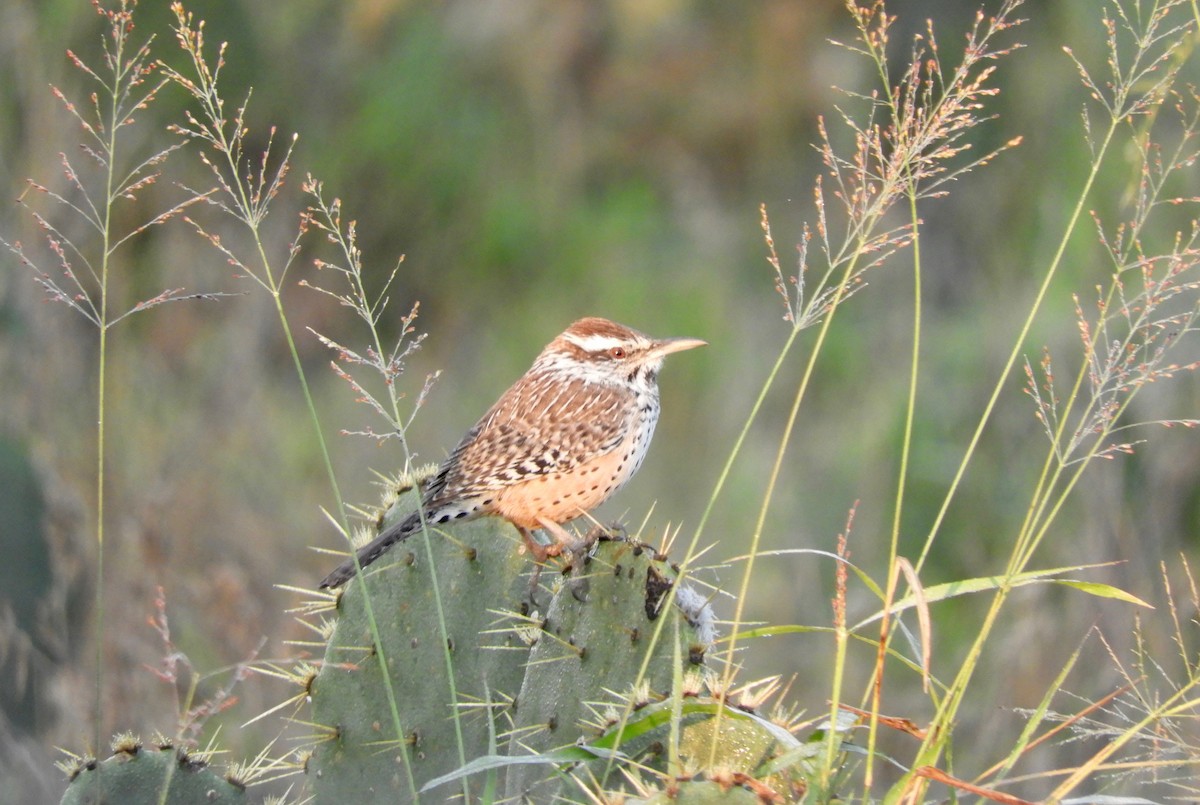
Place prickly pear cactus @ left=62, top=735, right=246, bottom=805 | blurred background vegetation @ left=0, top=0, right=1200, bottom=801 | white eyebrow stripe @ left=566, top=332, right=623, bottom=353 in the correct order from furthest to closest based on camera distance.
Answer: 1. blurred background vegetation @ left=0, top=0, right=1200, bottom=801
2. white eyebrow stripe @ left=566, top=332, right=623, bottom=353
3. prickly pear cactus @ left=62, top=735, right=246, bottom=805

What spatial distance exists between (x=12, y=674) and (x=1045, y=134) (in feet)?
25.1

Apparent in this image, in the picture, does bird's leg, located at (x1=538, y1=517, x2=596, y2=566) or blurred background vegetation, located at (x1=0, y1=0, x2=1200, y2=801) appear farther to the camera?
blurred background vegetation, located at (x1=0, y1=0, x2=1200, y2=801)

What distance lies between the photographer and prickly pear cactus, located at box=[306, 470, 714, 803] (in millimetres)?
2176

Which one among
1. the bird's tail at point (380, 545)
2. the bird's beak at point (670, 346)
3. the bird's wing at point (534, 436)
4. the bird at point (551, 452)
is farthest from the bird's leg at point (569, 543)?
the bird's beak at point (670, 346)

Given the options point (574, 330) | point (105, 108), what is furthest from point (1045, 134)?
point (574, 330)

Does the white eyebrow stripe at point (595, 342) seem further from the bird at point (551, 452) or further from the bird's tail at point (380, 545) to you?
the bird's tail at point (380, 545)

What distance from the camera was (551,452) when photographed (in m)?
3.18

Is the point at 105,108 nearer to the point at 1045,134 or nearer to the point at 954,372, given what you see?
the point at 954,372

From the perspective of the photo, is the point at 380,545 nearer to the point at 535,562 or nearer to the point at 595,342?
the point at 535,562

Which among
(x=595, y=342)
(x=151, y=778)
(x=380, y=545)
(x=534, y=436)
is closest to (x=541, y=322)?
(x=595, y=342)

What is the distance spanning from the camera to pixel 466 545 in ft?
8.18

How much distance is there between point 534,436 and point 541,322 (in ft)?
18.3

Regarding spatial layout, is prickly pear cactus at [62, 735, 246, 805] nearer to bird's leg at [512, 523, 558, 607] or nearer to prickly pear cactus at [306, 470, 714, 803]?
prickly pear cactus at [306, 470, 714, 803]

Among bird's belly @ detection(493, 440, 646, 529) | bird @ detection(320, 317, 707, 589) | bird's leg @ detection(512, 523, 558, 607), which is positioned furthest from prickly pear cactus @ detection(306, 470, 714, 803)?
bird's belly @ detection(493, 440, 646, 529)
